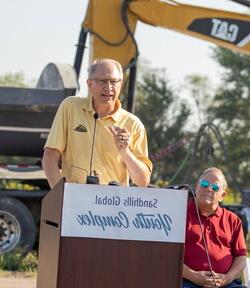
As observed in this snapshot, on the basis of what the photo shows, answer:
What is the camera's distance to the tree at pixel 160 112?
141 feet

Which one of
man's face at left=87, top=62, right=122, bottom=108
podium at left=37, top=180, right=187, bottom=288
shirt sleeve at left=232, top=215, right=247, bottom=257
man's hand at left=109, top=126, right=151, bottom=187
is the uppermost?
man's face at left=87, top=62, right=122, bottom=108

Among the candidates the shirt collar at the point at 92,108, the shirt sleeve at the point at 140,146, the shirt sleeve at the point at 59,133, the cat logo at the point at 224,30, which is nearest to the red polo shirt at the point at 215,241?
the shirt sleeve at the point at 140,146

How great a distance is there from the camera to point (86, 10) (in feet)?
47.6

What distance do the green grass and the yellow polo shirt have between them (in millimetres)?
5779

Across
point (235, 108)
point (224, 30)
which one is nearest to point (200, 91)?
point (235, 108)

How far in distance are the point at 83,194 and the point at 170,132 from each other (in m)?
38.7

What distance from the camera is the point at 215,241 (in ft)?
22.1

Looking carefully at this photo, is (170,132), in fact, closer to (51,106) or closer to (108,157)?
(51,106)

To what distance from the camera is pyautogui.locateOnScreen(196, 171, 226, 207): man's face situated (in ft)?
22.1

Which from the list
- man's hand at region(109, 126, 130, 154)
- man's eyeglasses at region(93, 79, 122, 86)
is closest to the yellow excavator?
man's eyeglasses at region(93, 79, 122, 86)

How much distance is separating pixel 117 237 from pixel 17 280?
18.9ft

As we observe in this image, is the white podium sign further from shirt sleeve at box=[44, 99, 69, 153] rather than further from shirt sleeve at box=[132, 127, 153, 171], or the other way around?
shirt sleeve at box=[44, 99, 69, 153]

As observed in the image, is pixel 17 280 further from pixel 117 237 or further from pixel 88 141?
pixel 117 237

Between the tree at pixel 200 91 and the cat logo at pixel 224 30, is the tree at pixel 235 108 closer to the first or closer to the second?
the tree at pixel 200 91
